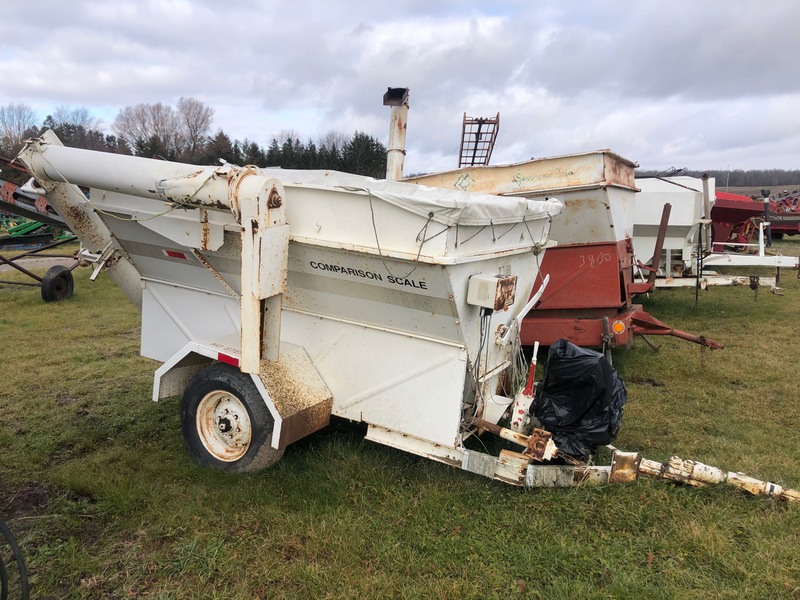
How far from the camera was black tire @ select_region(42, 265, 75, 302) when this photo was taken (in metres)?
9.71

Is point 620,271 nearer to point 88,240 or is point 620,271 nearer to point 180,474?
point 180,474

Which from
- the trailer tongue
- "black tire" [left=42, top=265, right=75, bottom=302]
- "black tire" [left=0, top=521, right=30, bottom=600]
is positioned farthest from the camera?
"black tire" [left=42, top=265, right=75, bottom=302]

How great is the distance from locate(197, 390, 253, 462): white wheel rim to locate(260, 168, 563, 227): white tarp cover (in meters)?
1.51

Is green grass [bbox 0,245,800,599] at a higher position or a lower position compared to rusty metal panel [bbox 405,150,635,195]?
lower

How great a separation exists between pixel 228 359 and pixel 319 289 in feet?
2.42

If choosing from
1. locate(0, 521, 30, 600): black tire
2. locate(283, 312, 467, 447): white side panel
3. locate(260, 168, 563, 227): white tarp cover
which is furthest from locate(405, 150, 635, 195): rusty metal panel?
locate(0, 521, 30, 600): black tire

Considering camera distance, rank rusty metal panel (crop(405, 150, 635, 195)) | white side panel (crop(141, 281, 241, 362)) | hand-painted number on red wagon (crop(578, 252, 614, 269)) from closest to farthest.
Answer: white side panel (crop(141, 281, 241, 362)) < rusty metal panel (crop(405, 150, 635, 195)) < hand-painted number on red wagon (crop(578, 252, 614, 269))

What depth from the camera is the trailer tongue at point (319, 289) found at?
10.4 feet

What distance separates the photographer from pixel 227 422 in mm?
→ 3740

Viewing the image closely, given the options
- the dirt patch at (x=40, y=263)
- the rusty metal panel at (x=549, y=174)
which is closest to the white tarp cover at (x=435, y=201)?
the rusty metal panel at (x=549, y=174)

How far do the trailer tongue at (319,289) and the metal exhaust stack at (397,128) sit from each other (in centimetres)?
257

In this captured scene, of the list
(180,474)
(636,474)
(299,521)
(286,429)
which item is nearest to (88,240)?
(180,474)

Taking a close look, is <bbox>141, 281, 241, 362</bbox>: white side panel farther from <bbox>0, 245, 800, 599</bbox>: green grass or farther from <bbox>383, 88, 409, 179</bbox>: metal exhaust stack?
<bbox>383, 88, 409, 179</bbox>: metal exhaust stack

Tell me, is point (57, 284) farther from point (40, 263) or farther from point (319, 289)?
point (319, 289)
